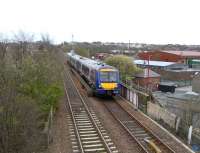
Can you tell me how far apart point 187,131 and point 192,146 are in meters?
1.27

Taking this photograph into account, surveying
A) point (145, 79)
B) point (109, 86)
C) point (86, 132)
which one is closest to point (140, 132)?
point (86, 132)

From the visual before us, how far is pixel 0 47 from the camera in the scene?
34219 millimetres

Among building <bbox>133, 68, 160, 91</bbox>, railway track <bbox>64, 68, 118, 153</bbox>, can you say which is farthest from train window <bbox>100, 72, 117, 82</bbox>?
building <bbox>133, 68, 160, 91</bbox>

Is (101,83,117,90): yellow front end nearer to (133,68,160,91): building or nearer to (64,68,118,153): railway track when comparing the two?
(64,68,118,153): railway track

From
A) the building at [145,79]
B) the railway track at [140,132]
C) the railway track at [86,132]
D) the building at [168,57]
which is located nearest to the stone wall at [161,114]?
the railway track at [140,132]

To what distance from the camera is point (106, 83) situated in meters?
22.9

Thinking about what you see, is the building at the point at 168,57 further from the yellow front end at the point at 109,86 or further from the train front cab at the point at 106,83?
the yellow front end at the point at 109,86

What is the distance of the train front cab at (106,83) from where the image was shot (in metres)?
22.9

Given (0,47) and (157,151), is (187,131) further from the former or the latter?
(0,47)

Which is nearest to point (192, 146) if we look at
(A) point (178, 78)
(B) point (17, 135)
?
(B) point (17, 135)

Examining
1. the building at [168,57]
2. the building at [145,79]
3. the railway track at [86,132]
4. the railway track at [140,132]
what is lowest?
the building at [145,79]

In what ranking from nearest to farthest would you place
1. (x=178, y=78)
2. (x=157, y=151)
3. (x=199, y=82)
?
(x=157, y=151)
(x=199, y=82)
(x=178, y=78)

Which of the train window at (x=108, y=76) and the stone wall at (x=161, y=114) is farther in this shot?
→ the train window at (x=108, y=76)

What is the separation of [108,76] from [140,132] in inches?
344
